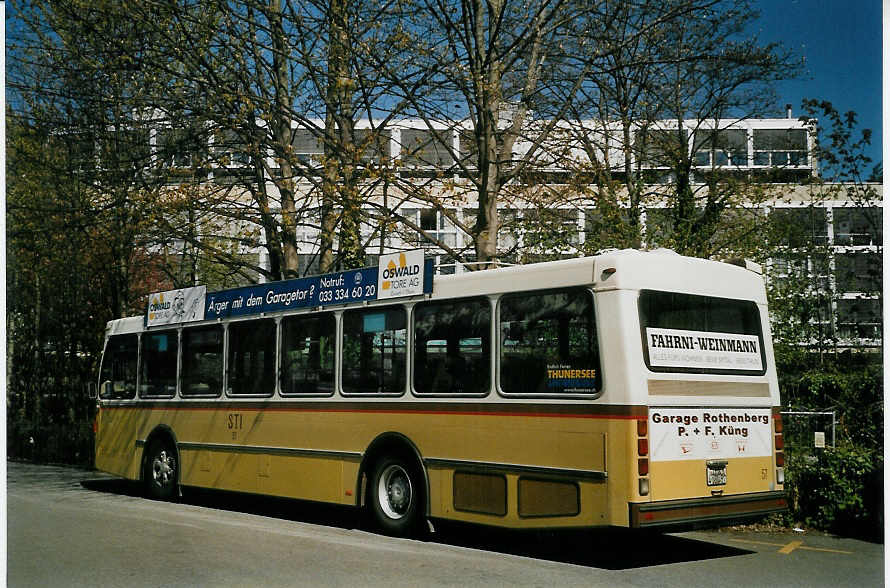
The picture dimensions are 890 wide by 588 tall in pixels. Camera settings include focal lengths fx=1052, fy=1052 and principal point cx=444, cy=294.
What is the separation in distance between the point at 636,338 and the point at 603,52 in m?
8.90

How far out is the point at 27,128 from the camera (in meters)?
18.1

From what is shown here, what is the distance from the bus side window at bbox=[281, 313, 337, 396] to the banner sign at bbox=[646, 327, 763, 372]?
4.43m

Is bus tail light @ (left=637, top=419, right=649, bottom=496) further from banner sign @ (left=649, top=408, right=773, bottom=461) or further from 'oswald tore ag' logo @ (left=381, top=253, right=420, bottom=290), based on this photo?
'oswald tore ag' logo @ (left=381, top=253, right=420, bottom=290)

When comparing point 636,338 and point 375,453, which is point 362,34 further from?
point 636,338

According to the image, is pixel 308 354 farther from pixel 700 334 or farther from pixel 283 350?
pixel 700 334

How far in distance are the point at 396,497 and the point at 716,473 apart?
360cm

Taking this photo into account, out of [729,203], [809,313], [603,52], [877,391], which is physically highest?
[603,52]

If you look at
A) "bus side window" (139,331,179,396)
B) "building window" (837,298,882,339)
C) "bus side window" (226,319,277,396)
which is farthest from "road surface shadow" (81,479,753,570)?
"building window" (837,298,882,339)

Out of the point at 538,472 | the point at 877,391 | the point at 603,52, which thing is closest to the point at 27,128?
the point at 603,52

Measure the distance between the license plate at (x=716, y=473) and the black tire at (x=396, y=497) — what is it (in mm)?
3055

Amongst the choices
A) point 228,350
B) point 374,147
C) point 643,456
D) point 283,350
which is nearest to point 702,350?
point 643,456

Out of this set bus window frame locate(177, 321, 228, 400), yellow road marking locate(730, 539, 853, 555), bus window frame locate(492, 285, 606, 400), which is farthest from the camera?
bus window frame locate(177, 321, 228, 400)

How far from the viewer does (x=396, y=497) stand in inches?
448

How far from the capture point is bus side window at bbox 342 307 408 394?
11.4m
